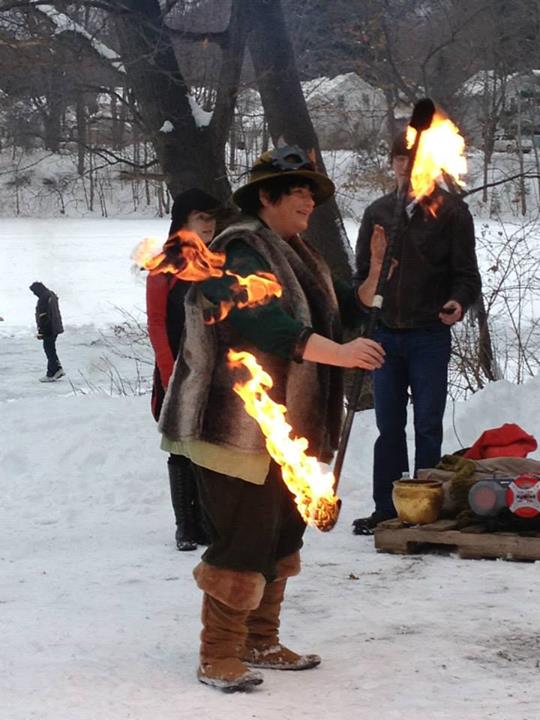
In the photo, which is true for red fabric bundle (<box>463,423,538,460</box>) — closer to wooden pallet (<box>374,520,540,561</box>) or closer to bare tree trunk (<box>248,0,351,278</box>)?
wooden pallet (<box>374,520,540,561</box>)

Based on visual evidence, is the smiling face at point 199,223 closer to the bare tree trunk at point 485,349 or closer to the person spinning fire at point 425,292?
the person spinning fire at point 425,292

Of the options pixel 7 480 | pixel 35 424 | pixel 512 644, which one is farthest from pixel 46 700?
pixel 35 424

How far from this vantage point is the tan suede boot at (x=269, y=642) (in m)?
4.03

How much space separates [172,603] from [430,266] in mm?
2146

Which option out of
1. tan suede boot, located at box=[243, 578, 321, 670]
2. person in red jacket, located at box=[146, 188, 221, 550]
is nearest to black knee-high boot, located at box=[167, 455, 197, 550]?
person in red jacket, located at box=[146, 188, 221, 550]

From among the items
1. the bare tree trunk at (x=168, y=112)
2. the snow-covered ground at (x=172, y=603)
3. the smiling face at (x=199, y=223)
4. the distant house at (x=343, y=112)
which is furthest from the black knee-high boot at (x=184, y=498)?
the distant house at (x=343, y=112)

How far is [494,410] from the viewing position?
8.05 meters

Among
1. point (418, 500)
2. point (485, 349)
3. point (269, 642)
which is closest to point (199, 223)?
point (418, 500)

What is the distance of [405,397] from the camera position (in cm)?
627

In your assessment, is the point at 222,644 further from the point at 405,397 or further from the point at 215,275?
the point at 405,397

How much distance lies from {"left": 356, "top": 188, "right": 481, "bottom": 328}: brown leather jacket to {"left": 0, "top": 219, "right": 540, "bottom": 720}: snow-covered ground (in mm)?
1216

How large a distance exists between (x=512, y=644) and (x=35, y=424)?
565cm

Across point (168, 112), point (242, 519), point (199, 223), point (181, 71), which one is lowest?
point (242, 519)

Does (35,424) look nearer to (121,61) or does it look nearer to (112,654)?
(121,61)
